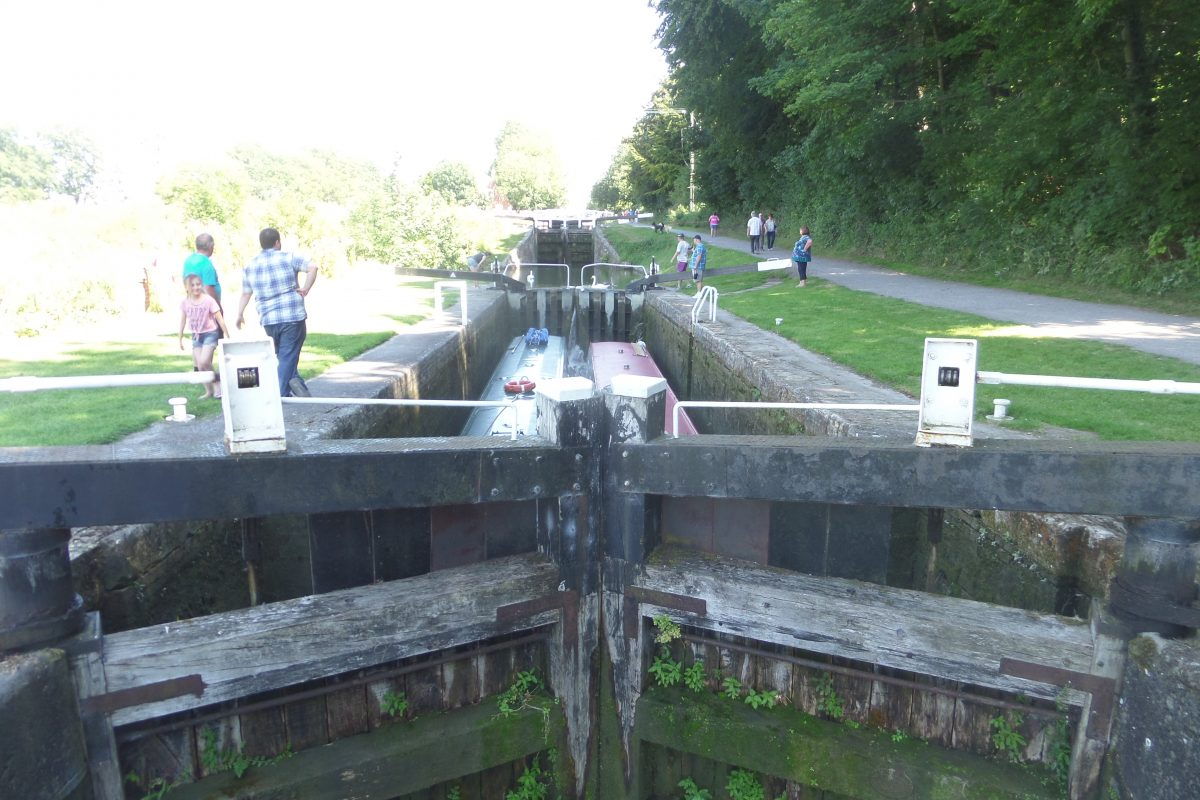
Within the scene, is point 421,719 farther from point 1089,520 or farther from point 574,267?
point 574,267

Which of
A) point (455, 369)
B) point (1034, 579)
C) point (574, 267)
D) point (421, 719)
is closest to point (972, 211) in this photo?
point (455, 369)

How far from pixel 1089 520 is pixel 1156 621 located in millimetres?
587

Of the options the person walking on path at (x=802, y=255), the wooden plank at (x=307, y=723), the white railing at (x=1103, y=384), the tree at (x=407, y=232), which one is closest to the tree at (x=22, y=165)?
the tree at (x=407, y=232)

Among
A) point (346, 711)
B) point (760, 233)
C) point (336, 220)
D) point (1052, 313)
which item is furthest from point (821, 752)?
point (336, 220)

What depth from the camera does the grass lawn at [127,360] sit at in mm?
5176

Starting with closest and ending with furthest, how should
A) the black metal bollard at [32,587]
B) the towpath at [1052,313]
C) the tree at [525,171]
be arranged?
the black metal bollard at [32,587]
the towpath at [1052,313]
the tree at [525,171]

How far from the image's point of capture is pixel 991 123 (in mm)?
15703

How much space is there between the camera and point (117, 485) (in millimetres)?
3055

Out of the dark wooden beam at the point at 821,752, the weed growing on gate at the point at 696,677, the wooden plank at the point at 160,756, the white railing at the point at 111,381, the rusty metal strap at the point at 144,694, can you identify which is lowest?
the dark wooden beam at the point at 821,752

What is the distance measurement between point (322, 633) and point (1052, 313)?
1051 centimetres

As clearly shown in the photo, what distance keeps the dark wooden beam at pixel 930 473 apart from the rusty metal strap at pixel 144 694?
2.03 meters

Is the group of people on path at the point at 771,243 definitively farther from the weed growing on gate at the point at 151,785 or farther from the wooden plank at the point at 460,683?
the weed growing on gate at the point at 151,785

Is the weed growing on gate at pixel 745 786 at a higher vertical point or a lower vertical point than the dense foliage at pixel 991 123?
lower

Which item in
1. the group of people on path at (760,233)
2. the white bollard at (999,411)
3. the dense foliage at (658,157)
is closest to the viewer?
the white bollard at (999,411)
